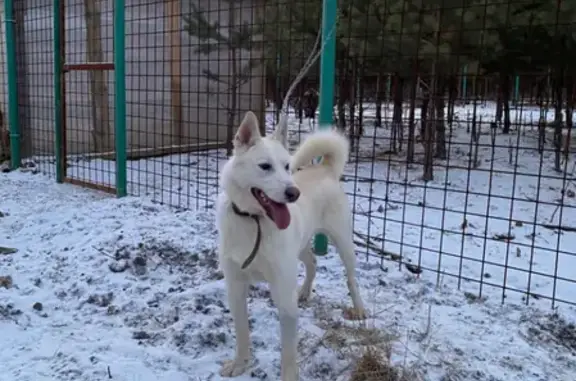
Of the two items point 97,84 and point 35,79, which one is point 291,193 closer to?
point 97,84

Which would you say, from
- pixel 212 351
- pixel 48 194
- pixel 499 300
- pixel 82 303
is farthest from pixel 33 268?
pixel 499 300

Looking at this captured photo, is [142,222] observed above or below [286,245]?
below

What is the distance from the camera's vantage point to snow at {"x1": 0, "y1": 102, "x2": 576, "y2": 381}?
256 centimetres

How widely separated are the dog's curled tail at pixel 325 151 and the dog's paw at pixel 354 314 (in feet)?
2.38

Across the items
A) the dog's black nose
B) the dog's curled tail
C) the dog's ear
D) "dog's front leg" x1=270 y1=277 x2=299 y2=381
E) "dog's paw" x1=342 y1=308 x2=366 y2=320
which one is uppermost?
the dog's ear

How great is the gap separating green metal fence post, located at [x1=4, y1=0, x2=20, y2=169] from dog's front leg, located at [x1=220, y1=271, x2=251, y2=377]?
5.73 m

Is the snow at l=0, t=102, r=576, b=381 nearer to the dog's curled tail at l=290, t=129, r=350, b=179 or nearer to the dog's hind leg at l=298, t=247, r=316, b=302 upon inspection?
the dog's hind leg at l=298, t=247, r=316, b=302

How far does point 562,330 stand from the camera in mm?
2998

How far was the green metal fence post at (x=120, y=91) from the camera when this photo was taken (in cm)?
536

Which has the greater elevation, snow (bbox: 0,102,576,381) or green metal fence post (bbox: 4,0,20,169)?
green metal fence post (bbox: 4,0,20,169)

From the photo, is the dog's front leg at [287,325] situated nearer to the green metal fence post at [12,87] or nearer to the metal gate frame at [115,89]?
the metal gate frame at [115,89]

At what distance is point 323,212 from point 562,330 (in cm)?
138

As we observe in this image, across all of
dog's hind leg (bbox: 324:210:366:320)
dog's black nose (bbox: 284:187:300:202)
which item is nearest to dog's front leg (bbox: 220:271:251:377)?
dog's black nose (bbox: 284:187:300:202)

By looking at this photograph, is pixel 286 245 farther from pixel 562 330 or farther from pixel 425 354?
pixel 562 330
